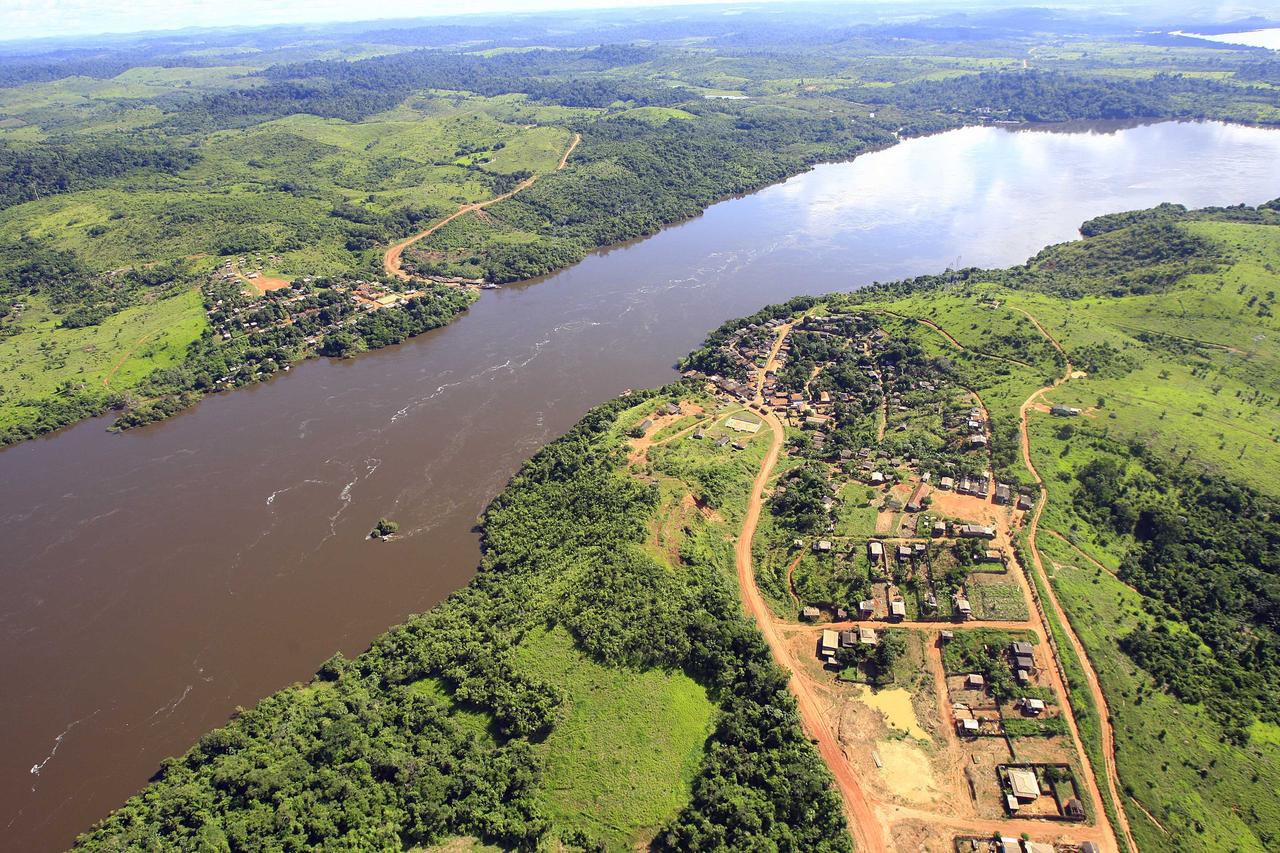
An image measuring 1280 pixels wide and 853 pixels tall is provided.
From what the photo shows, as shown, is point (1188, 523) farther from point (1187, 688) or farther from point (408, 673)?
point (408, 673)

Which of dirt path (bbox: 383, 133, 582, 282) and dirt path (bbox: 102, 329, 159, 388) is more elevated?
dirt path (bbox: 383, 133, 582, 282)

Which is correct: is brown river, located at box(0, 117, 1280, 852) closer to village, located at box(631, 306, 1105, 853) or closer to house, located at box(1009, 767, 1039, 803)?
village, located at box(631, 306, 1105, 853)

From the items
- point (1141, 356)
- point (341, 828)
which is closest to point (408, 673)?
point (341, 828)

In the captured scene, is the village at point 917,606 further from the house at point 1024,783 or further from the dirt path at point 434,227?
the dirt path at point 434,227

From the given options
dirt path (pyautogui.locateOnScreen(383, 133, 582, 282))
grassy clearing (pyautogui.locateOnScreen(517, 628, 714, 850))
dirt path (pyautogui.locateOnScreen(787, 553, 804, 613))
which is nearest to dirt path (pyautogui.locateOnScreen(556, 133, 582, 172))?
dirt path (pyautogui.locateOnScreen(383, 133, 582, 282))

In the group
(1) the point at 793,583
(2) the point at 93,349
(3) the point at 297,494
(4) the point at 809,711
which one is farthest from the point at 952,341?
(2) the point at 93,349

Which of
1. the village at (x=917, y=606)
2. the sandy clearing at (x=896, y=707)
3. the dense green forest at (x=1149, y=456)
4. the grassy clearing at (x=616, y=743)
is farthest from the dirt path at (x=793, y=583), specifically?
the grassy clearing at (x=616, y=743)

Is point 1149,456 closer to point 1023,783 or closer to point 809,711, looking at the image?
point 1023,783

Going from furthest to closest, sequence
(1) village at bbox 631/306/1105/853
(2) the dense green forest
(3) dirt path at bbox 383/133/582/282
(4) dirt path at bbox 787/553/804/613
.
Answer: (3) dirt path at bbox 383/133/582/282 < (4) dirt path at bbox 787/553/804/613 < (2) the dense green forest < (1) village at bbox 631/306/1105/853
